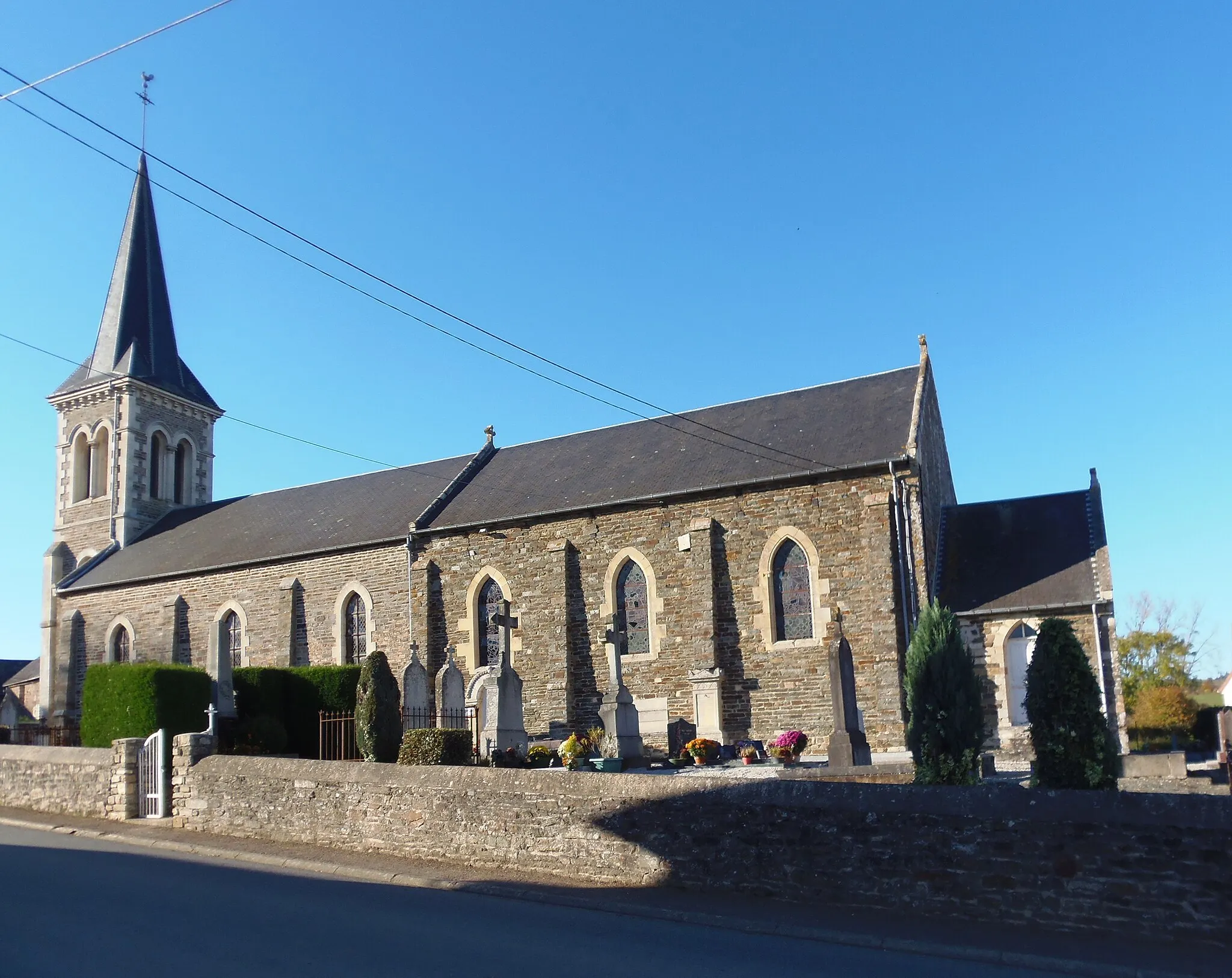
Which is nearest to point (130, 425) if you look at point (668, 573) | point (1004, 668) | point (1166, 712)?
point (668, 573)

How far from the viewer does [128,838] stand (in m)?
13.7

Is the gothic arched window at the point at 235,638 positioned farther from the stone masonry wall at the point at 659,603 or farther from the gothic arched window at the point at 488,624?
the gothic arched window at the point at 488,624

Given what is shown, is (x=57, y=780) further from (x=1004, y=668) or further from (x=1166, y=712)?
(x=1166, y=712)

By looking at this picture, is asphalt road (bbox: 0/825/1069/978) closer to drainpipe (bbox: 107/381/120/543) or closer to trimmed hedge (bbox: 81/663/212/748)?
trimmed hedge (bbox: 81/663/212/748)

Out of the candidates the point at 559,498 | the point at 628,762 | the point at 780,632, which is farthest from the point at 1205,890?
the point at 559,498

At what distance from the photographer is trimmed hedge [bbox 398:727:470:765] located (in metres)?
14.6

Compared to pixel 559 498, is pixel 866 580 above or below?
below

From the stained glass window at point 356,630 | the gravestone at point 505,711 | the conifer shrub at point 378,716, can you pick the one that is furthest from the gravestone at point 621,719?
the stained glass window at point 356,630

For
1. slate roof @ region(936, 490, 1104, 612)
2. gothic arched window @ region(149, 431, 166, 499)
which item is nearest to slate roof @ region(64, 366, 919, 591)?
gothic arched window @ region(149, 431, 166, 499)

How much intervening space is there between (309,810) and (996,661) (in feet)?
46.6

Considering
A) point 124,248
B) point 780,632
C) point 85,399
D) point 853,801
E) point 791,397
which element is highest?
point 124,248

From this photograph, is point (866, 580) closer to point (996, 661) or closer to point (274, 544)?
point (996, 661)

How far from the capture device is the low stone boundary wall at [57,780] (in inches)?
613

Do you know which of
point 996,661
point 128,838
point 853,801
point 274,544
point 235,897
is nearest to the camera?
point 853,801
